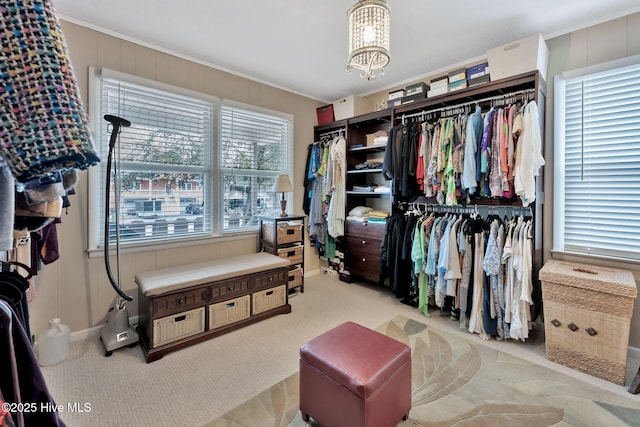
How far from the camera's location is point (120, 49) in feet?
8.49

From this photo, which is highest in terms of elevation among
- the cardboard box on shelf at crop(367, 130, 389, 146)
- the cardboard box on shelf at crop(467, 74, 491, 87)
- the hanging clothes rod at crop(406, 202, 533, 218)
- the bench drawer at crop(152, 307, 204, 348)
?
the cardboard box on shelf at crop(467, 74, 491, 87)

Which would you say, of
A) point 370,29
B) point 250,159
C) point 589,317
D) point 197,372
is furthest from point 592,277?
point 250,159

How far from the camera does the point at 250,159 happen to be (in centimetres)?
358

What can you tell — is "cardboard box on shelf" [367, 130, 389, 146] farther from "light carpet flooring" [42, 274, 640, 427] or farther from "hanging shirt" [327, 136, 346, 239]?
"light carpet flooring" [42, 274, 640, 427]

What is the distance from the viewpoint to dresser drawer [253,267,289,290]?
2809 mm

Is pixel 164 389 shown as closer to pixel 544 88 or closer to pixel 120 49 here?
pixel 120 49

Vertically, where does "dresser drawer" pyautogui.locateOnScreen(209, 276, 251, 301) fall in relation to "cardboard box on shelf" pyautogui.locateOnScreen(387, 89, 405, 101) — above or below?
below

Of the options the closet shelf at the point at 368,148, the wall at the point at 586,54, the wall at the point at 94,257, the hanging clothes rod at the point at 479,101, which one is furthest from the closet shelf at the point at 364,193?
the wall at the point at 94,257

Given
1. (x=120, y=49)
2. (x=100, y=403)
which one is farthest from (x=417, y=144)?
(x=100, y=403)

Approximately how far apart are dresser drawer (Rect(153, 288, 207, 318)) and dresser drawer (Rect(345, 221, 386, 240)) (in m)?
1.99

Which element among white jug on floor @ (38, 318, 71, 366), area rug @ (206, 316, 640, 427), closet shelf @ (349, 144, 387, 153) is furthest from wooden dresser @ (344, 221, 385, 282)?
white jug on floor @ (38, 318, 71, 366)

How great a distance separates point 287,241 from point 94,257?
1.88 meters

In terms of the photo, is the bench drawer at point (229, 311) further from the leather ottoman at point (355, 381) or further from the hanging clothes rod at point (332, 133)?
the hanging clothes rod at point (332, 133)

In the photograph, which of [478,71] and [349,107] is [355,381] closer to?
[478,71]
